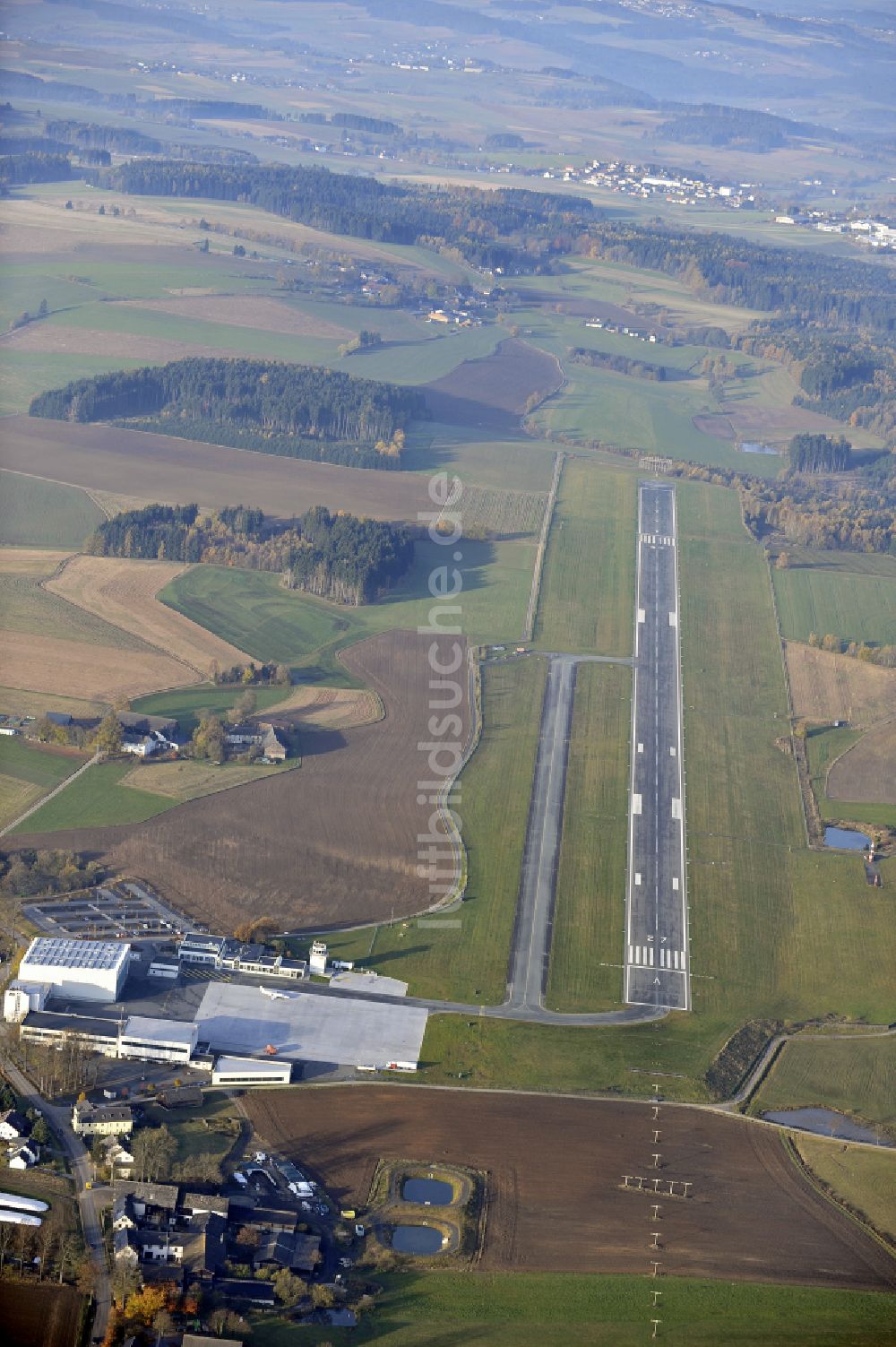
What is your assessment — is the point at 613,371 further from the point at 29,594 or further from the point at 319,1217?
the point at 319,1217

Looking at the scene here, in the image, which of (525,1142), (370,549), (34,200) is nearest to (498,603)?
(370,549)

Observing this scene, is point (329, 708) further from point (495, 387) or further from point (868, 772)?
point (495, 387)

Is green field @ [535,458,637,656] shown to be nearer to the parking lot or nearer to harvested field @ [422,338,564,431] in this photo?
harvested field @ [422,338,564,431]

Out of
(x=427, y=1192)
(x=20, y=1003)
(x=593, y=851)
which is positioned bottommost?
(x=593, y=851)

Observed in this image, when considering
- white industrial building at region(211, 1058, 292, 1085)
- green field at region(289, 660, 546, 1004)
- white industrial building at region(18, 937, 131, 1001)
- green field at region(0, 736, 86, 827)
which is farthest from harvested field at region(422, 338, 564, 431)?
white industrial building at region(211, 1058, 292, 1085)

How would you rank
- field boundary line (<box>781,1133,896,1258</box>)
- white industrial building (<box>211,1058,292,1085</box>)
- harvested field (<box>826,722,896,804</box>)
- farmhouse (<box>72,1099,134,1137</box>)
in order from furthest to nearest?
harvested field (<box>826,722,896,804</box>), white industrial building (<box>211,1058,292,1085</box>), farmhouse (<box>72,1099,134,1137</box>), field boundary line (<box>781,1133,896,1258</box>)

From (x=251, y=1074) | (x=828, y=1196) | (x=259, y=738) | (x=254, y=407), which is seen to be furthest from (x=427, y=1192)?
(x=254, y=407)
